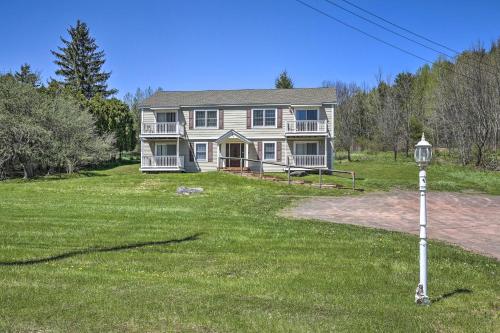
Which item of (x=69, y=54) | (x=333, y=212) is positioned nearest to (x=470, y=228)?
(x=333, y=212)

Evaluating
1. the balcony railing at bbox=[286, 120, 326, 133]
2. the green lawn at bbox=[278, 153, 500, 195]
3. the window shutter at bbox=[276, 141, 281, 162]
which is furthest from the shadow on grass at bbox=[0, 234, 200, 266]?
the window shutter at bbox=[276, 141, 281, 162]

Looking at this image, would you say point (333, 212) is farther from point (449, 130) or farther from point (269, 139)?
point (449, 130)

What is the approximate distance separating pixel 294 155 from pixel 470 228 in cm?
2287

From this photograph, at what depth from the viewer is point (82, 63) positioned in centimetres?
6688

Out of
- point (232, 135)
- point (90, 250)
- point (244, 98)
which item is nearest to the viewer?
point (90, 250)

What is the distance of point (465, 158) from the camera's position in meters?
42.3

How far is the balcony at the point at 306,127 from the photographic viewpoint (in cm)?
3388

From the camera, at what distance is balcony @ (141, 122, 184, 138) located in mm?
35266

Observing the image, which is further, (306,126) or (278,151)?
(278,151)

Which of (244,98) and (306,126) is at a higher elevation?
(244,98)

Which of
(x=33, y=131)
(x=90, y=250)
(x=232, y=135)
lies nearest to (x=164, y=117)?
(x=232, y=135)

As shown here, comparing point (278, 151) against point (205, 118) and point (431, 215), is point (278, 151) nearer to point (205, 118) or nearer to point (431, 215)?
point (205, 118)

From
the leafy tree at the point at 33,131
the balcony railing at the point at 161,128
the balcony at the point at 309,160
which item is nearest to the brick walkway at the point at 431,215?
the balcony at the point at 309,160

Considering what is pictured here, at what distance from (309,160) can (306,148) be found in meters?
1.17
